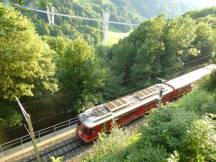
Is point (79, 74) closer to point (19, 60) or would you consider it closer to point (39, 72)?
point (39, 72)

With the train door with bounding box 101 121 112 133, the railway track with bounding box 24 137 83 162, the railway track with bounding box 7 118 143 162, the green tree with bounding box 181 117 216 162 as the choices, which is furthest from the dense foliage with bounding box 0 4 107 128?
the green tree with bounding box 181 117 216 162

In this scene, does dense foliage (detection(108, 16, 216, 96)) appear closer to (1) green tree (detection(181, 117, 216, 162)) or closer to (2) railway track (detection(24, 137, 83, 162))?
(2) railway track (detection(24, 137, 83, 162))

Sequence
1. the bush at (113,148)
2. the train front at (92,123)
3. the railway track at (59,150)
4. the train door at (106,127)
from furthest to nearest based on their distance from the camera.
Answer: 1. the train door at (106,127)
2. the train front at (92,123)
3. the railway track at (59,150)
4. the bush at (113,148)

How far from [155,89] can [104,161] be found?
17456 millimetres

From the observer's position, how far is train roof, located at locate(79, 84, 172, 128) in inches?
975

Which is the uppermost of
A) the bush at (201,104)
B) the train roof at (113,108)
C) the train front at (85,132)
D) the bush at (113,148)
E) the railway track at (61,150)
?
the bush at (201,104)

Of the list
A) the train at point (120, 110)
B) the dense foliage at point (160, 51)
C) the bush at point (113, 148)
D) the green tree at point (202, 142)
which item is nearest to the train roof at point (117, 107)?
the train at point (120, 110)

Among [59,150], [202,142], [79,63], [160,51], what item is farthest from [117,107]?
[160,51]

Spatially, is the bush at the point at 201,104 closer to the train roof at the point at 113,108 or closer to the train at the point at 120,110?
the train at the point at 120,110

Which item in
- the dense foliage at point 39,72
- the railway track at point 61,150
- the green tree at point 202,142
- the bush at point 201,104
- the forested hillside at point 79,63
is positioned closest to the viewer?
the green tree at point 202,142

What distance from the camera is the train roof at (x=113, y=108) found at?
2477 centimetres

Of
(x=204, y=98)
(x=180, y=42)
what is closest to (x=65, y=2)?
(x=180, y=42)

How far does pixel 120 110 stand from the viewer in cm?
2639

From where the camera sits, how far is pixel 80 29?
160000 millimetres
